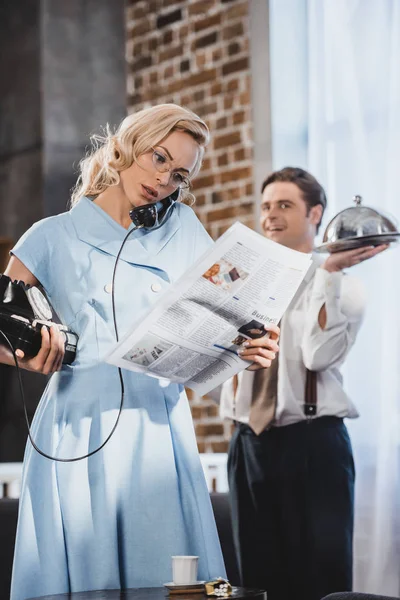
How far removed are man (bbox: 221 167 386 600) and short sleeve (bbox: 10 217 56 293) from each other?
1064mm

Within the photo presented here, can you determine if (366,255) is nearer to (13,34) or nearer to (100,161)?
(100,161)

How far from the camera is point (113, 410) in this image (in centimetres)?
179

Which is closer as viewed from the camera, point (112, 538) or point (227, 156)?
point (112, 538)

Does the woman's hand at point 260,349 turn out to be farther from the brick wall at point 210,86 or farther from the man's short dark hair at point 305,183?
the brick wall at point 210,86

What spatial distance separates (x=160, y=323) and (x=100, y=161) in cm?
50

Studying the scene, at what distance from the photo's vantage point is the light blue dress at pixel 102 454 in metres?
1.72

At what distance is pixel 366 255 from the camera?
266 cm

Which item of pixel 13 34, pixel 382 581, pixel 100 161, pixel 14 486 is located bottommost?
pixel 382 581

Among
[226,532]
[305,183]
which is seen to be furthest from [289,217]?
[226,532]

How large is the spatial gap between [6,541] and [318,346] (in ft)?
3.56

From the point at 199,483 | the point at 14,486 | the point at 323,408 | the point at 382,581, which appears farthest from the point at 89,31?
the point at 199,483

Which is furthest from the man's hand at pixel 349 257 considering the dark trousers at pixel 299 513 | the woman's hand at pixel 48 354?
the woman's hand at pixel 48 354

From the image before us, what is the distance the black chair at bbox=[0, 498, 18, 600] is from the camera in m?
2.71

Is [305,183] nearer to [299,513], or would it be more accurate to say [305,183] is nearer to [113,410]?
[299,513]
